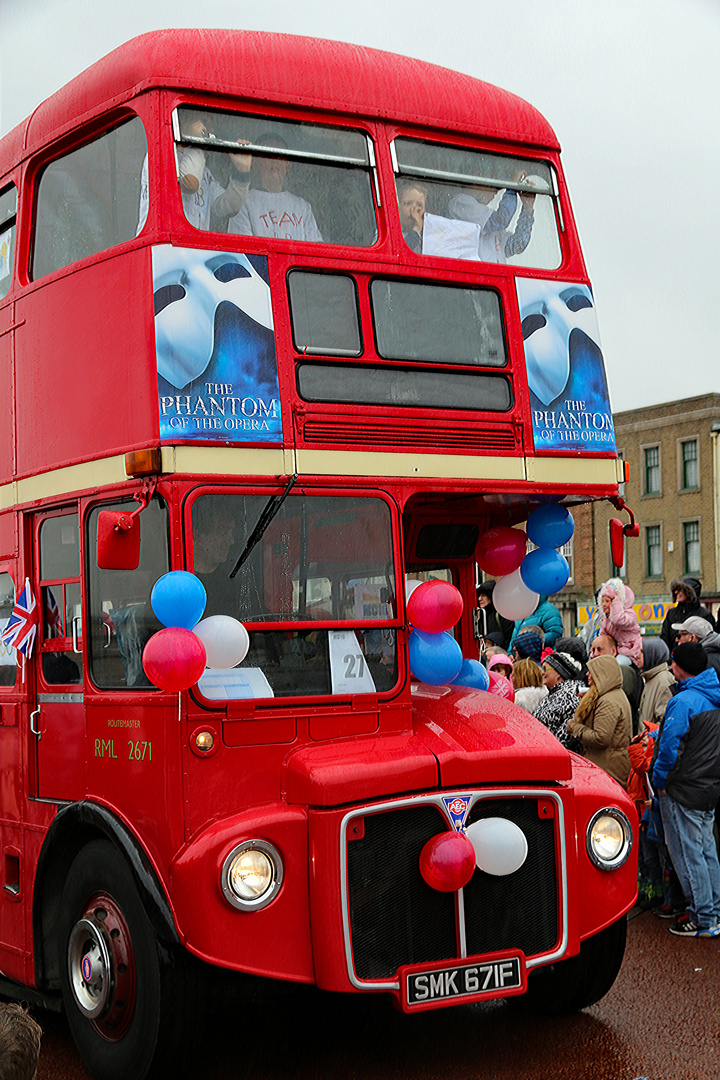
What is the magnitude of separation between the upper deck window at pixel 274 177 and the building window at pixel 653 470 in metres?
38.9

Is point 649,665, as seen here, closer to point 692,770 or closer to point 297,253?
point 692,770

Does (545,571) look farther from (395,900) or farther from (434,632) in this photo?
(395,900)

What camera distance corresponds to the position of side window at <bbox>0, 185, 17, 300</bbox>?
687cm

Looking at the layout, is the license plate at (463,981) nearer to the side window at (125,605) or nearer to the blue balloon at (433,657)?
the blue balloon at (433,657)

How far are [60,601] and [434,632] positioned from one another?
1.92m

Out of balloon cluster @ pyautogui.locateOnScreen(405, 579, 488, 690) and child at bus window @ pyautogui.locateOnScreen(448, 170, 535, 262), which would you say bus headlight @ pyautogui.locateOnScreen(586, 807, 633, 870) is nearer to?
balloon cluster @ pyautogui.locateOnScreen(405, 579, 488, 690)

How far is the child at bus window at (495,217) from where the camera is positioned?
6457 mm

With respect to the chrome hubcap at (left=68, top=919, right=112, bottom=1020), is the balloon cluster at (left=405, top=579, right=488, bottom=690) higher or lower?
higher

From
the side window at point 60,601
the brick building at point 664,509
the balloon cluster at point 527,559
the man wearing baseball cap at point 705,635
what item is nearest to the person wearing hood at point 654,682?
the man wearing baseball cap at point 705,635

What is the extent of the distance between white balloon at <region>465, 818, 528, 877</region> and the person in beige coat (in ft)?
10.4

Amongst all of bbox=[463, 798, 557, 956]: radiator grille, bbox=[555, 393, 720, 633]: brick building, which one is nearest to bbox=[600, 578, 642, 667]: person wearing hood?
bbox=[463, 798, 557, 956]: radiator grille

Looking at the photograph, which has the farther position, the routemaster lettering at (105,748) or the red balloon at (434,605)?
the red balloon at (434,605)

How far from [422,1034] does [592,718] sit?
3.05 m

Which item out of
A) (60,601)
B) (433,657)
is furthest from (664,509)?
(60,601)
